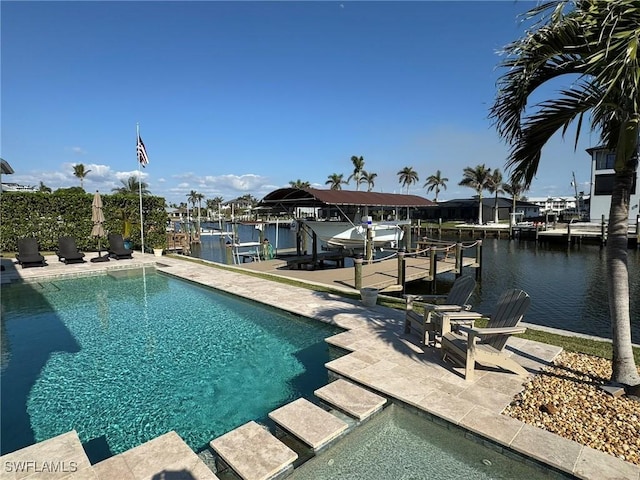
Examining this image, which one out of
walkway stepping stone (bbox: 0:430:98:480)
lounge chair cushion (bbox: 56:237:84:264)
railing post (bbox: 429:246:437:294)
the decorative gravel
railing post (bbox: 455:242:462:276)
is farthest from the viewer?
lounge chair cushion (bbox: 56:237:84:264)

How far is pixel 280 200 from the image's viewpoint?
51.1 feet

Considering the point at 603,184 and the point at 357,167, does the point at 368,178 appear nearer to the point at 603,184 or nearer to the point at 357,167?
the point at 357,167

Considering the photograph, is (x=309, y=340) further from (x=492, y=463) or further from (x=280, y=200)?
(x=280, y=200)

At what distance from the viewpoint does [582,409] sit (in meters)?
3.91

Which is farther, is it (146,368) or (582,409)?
(146,368)

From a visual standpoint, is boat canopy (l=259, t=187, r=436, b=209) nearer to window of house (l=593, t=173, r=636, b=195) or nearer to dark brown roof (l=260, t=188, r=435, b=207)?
dark brown roof (l=260, t=188, r=435, b=207)

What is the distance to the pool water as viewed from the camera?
323cm

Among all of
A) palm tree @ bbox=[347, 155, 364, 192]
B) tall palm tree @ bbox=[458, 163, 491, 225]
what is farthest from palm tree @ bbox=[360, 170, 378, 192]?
tall palm tree @ bbox=[458, 163, 491, 225]

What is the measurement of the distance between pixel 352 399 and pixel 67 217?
21.6 m

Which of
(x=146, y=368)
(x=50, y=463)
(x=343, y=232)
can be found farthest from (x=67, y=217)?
(x=50, y=463)

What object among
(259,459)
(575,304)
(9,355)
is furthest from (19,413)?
(575,304)

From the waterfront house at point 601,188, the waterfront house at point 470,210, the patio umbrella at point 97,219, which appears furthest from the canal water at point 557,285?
the waterfront house at point 470,210

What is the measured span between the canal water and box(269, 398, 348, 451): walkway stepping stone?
9622mm

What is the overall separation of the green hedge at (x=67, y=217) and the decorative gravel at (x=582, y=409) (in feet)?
75.0
